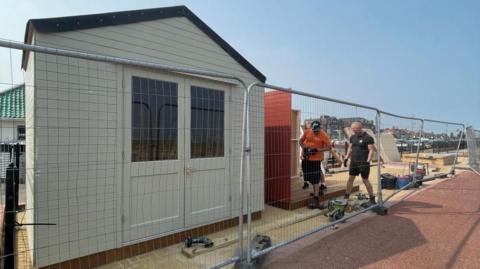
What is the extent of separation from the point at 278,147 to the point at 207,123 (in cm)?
225

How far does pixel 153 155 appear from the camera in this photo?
13.3ft

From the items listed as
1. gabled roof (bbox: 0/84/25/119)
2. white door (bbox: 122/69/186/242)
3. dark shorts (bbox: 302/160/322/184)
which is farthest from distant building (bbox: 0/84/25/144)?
dark shorts (bbox: 302/160/322/184)

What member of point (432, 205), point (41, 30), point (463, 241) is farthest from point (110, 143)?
point (432, 205)

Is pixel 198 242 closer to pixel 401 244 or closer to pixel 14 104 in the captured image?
pixel 401 244

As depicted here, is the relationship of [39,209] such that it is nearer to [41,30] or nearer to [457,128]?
[41,30]

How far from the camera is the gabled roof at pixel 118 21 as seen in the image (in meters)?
3.19

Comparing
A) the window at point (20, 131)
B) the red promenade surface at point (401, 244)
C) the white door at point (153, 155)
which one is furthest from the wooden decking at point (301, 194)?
the window at point (20, 131)

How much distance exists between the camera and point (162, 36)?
13.8 feet

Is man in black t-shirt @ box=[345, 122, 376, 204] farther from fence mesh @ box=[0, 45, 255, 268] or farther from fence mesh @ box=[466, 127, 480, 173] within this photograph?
fence mesh @ box=[466, 127, 480, 173]

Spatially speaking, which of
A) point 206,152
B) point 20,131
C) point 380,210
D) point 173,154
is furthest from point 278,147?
point 20,131

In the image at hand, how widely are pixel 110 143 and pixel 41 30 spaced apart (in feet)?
4.72

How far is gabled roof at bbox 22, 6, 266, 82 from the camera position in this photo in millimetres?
3189

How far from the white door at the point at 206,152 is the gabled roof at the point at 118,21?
2.61ft

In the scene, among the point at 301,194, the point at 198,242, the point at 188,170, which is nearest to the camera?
the point at 198,242
